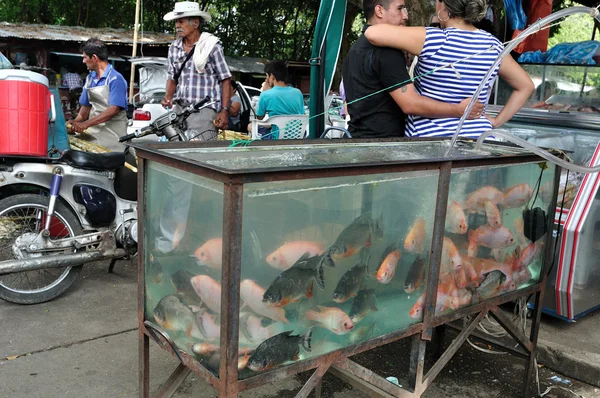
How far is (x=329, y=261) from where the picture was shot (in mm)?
2082

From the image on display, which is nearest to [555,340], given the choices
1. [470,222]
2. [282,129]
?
[470,222]

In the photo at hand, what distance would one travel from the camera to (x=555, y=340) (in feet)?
12.0

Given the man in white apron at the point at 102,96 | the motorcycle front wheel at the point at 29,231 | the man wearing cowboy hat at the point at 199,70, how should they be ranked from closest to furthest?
the motorcycle front wheel at the point at 29,231 → the man wearing cowboy hat at the point at 199,70 → the man in white apron at the point at 102,96

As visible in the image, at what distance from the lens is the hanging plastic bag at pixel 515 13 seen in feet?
20.2

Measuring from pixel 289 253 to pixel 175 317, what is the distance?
522 millimetres

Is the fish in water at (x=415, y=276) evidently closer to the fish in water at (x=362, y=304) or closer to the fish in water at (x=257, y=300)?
the fish in water at (x=362, y=304)

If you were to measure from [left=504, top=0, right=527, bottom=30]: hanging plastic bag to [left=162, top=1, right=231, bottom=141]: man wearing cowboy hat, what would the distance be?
319 centimetres

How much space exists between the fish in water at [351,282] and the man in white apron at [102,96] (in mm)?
3427

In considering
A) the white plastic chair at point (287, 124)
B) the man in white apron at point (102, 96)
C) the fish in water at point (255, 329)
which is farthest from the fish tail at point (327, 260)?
the white plastic chair at point (287, 124)

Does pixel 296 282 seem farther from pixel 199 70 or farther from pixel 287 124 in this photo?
pixel 287 124

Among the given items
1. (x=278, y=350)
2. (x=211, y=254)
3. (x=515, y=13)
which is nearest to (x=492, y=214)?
(x=278, y=350)

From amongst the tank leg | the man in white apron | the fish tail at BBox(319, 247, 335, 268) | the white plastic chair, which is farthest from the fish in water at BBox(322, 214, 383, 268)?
the white plastic chair

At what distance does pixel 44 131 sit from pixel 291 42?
64.6ft

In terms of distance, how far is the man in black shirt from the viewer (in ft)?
9.41
